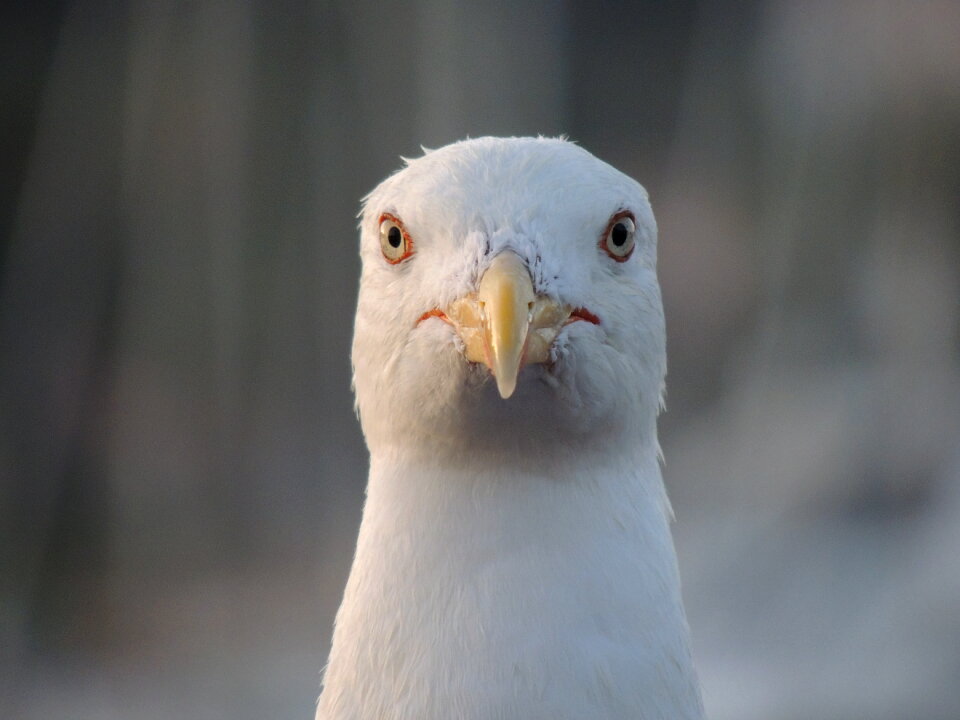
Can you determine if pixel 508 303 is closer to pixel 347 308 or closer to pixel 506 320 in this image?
pixel 506 320

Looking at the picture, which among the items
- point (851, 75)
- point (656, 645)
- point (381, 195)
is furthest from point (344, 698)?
point (851, 75)

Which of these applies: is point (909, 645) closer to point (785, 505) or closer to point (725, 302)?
point (785, 505)

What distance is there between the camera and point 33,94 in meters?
2.68

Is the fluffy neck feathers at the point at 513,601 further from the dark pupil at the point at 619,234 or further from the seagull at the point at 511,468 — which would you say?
the dark pupil at the point at 619,234

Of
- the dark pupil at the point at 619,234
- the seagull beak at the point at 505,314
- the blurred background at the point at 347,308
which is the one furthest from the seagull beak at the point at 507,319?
the blurred background at the point at 347,308

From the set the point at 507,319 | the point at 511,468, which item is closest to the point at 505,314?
the point at 507,319

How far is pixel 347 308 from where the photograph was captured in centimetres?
286

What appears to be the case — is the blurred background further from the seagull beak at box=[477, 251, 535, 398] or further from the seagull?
the seagull beak at box=[477, 251, 535, 398]

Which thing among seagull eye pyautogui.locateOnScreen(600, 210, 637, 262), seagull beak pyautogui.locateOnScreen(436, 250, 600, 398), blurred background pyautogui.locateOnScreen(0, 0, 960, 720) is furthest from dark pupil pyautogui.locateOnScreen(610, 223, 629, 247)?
blurred background pyautogui.locateOnScreen(0, 0, 960, 720)

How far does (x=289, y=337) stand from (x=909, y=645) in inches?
70.5

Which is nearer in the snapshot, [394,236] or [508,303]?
[508,303]

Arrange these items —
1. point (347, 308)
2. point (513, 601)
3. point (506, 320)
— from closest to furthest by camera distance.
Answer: point (506, 320)
point (513, 601)
point (347, 308)

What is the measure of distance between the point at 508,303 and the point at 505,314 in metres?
0.01

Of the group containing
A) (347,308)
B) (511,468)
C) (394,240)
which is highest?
(347,308)
